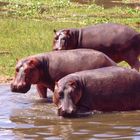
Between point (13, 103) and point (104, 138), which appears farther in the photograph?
point (13, 103)

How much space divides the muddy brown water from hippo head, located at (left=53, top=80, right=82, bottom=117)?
0.11m

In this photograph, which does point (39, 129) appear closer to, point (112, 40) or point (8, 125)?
point (8, 125)

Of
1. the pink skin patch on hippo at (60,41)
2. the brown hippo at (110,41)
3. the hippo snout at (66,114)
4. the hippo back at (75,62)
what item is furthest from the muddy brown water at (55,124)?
the brown hippo at (110,41)

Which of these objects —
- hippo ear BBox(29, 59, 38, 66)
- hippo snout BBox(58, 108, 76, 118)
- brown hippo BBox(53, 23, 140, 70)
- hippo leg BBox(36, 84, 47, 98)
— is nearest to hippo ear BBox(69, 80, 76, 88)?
hippo snout BBox(58, 108, 76, 118)

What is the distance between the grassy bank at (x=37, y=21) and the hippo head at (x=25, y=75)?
261 cm

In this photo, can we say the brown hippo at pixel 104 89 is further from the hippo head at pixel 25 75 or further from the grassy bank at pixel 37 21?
the grassy bank at pixel 37 21

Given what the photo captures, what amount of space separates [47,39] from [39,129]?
28.4 ft

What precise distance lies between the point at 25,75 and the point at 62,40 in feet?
7.85

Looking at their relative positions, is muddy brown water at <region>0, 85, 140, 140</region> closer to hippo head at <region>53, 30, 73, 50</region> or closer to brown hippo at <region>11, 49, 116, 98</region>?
brown hippo at <region>11, 49, 116, 98</region>

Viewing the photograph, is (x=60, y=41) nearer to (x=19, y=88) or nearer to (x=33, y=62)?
(x=33, y=62)

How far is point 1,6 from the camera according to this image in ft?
94.6

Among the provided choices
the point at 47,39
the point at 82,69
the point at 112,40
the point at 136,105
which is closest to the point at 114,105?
the point at 136,105

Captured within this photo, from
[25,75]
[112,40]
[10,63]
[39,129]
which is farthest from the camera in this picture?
[10,63]

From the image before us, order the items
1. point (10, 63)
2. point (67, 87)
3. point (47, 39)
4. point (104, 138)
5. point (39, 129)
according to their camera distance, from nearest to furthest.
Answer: point (104, 138) → point (39, 129) → point (67, 87) → point (10, 63) → point (47, 39)
